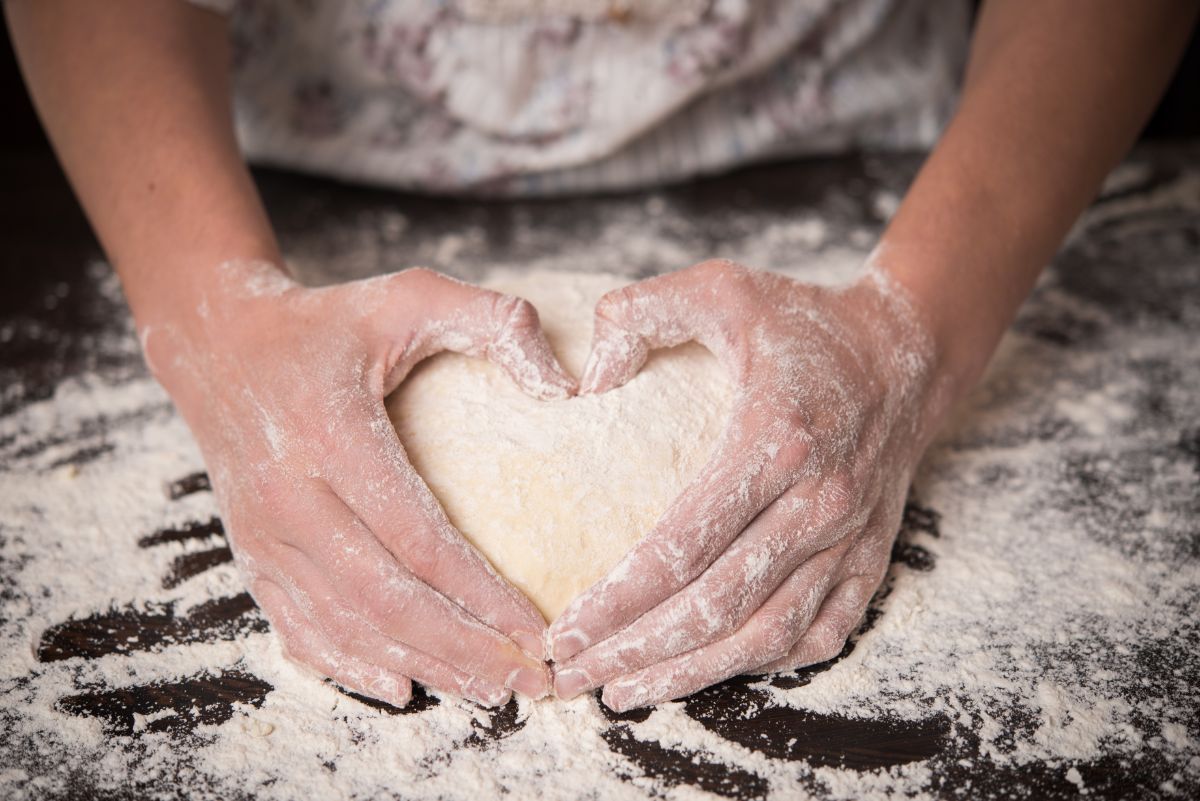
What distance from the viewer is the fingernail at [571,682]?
895mm

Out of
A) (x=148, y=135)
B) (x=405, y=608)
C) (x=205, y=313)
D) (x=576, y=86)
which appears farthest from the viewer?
(x=576, y=86)

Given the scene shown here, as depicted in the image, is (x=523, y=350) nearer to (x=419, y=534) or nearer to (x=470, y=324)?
(x=470, y=324)

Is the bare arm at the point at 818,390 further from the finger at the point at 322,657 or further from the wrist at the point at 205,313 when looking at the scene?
the wrist at the point at 205,313

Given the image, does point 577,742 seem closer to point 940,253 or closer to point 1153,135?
point 940,253

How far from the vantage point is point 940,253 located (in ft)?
3.69

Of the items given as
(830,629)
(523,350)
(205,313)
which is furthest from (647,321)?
(205,313)

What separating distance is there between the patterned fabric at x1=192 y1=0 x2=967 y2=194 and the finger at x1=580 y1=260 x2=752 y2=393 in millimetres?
697

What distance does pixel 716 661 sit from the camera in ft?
2.99

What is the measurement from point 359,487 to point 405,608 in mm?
115

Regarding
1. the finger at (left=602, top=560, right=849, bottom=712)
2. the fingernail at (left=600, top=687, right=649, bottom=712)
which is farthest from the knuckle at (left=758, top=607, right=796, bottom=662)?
the fingernail at (left=600, top=687, right=649, bottom=712)

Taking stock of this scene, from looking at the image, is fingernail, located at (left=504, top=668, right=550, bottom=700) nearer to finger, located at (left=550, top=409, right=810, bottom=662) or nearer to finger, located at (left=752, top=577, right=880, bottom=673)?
finger, located at (left=550, top=409, right=810, bottom=662)

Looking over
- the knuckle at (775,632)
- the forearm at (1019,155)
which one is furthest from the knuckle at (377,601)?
the forearm at (1019,155)

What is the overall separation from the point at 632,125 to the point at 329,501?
94cm

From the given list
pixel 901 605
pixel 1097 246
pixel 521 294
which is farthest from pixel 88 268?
pixel 1097 246
